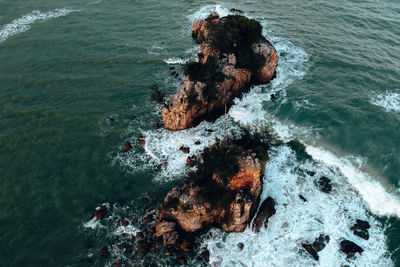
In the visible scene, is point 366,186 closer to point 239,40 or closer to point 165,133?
point 165,133

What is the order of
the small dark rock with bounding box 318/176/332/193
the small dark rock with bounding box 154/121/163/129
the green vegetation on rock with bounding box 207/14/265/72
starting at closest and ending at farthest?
the small dark rock with bounding box 318/176/332/193, the small dark rock with bounding box 154/121/163/129, the green vegetation on rock with bounding box 207/14/265/72

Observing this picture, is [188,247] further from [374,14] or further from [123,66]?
[374,14]

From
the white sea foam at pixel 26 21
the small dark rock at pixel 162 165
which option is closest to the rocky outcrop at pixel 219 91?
the small dark rock at pixel 162 165

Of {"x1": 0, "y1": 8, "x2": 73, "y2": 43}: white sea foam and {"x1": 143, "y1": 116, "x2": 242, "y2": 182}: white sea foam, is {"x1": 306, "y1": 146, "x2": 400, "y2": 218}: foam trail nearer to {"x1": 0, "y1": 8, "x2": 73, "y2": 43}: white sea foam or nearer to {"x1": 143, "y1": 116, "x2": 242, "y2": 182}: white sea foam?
A: {"x1": 143, "y1": 116, "x2": 242, "y2": 182}: white sea foam

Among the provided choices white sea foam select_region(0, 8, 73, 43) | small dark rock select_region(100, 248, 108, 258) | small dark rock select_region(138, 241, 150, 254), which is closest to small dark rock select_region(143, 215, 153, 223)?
small dark rock select_region(138, 241, 150, 254)

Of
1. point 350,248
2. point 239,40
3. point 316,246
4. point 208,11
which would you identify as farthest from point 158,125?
point 208,11

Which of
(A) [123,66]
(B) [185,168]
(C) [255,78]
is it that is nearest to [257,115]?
(C) [255,78]
